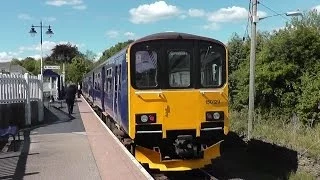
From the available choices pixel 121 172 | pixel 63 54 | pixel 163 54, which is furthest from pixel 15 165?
pixel 63 54

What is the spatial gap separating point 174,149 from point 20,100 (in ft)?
28.5

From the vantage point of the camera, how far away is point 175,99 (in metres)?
11.3

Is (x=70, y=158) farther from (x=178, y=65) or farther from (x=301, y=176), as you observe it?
(x=301, y=176)

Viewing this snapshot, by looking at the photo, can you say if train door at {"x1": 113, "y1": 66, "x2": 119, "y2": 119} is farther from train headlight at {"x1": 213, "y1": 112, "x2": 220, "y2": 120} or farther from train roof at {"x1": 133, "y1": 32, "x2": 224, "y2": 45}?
train headlight at {"x1": 213, "y1": 112, "x2": 220, "y2": 120}

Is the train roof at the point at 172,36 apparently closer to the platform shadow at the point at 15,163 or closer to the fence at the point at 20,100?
the platform shadow at the point at 15,163

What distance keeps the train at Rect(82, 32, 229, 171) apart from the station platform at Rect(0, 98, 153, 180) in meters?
0.81

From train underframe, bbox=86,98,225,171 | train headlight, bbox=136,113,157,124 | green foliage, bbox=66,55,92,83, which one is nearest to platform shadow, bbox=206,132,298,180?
train underframe, bbox=86,98,225,171

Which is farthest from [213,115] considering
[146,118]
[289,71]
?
[289,71]

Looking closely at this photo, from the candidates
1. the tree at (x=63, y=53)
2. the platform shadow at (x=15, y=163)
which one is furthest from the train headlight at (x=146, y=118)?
the tree at (x=63, y=53)

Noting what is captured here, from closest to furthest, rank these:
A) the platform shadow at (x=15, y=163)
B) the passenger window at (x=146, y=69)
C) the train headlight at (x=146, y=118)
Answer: the platform shadow at (x=15, y=163), the train headlight at (x=146, y=118), the passenger window at (x=146, y=69)

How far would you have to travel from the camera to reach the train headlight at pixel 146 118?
11188mm

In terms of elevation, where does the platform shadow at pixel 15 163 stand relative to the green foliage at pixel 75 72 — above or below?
below

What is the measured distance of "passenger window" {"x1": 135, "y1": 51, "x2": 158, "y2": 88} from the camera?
1139 cm

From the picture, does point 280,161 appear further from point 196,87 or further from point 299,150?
point 196,87
